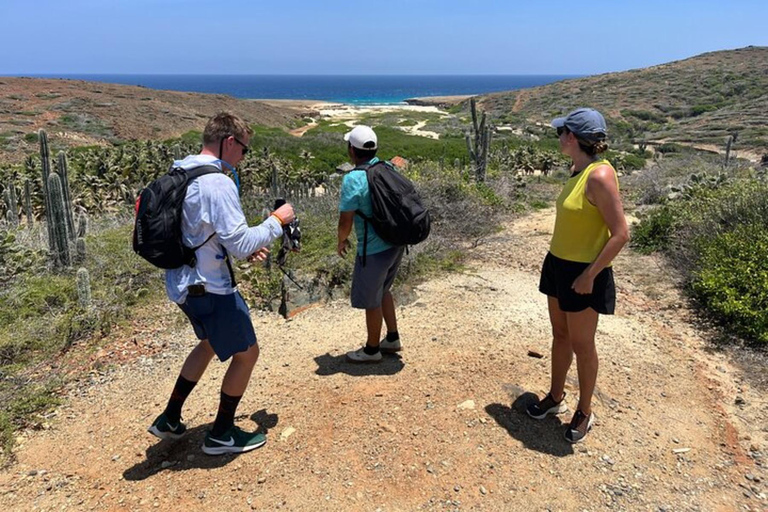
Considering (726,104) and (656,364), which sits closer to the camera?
(656,364)

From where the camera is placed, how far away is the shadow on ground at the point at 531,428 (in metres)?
3.21

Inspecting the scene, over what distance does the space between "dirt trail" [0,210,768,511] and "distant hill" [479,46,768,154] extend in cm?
2536

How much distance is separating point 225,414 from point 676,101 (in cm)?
4990

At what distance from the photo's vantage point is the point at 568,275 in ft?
9.75

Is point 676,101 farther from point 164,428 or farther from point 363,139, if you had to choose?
point 164,428

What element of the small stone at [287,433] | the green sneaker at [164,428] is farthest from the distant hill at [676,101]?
the green sneaker at [164,428]

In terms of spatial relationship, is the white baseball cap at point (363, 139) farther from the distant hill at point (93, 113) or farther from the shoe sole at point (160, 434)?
the distant hill at point (93, 113)

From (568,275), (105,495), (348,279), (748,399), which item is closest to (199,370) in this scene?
(105,495)

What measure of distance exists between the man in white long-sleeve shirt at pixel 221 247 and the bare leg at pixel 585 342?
5.31 ft

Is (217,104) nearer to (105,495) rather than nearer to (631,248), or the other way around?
(631,248)

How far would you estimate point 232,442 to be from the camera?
10.1 feet

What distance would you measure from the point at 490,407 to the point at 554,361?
1.70 feet

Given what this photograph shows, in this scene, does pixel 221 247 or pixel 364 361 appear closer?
pixel 221 247

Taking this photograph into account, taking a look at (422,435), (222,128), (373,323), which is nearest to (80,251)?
(373,323)
